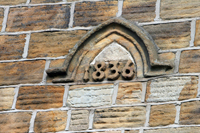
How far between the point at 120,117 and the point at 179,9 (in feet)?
3.09

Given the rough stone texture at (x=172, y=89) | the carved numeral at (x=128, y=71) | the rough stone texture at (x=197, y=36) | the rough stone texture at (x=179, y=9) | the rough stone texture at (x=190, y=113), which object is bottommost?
the rough stone texture at (x=190, y=113)

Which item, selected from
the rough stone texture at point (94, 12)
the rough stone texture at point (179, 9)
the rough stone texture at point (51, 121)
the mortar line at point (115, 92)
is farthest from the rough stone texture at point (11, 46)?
the rough stone texture at point (179, 9)

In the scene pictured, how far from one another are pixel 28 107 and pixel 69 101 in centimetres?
30

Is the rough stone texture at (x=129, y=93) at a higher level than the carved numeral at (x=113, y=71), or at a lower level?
lower

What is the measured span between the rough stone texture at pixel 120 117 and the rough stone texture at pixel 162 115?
63 mm

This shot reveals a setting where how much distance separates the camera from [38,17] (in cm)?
394

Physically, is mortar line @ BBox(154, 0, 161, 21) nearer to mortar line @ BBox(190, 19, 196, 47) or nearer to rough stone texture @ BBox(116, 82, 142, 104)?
mortar line @ BBox(190, 19, 196, 47)

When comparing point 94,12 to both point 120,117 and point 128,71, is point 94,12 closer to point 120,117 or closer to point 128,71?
point 128,71

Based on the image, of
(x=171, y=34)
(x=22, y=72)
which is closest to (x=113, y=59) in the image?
(x=171, y=34)

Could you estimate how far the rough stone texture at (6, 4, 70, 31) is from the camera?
3.87m

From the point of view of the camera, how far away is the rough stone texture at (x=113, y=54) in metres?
3.57

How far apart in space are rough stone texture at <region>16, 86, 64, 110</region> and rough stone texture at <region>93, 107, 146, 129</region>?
317 millimetres

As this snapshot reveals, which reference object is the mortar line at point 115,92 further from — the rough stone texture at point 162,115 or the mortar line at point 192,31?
the mortar line at point 192,31

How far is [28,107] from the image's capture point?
354cm
